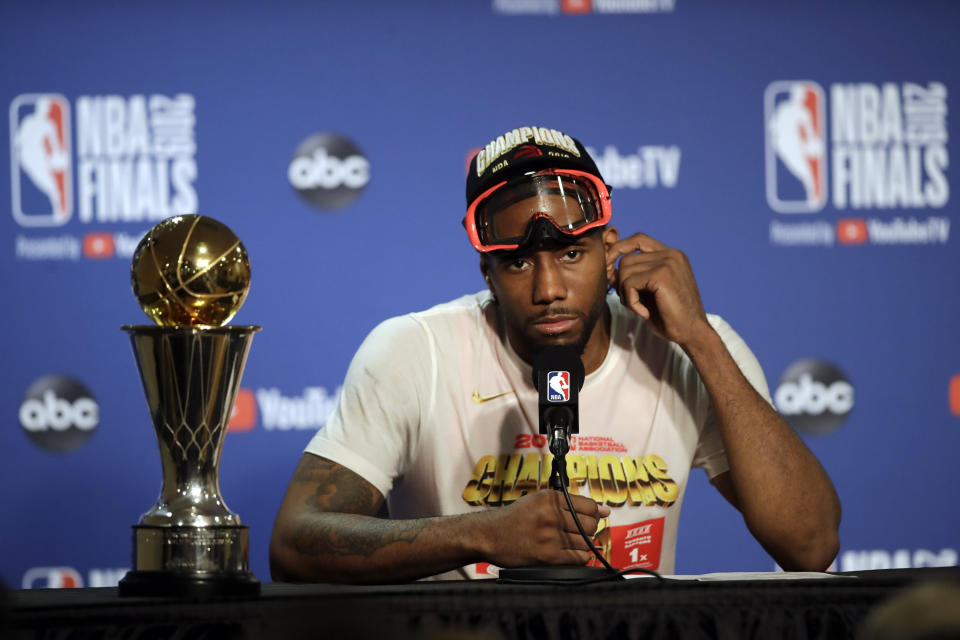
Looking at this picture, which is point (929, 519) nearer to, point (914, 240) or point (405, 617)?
point (914, 240)

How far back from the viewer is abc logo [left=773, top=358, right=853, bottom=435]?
3.06m

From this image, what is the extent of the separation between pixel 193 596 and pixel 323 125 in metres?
2.04

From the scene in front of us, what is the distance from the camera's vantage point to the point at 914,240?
3090 mm

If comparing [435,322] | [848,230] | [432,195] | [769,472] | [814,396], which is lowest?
[769,472]

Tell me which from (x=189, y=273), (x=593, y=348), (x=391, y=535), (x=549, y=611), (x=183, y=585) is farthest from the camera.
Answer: (x=593, y=348)

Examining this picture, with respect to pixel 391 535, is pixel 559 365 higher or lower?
higher

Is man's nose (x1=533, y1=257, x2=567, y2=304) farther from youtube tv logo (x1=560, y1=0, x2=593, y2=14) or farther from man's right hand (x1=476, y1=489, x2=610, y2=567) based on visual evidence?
youtube tv logo (x1=560, y1=0, x2=593, y2=14)

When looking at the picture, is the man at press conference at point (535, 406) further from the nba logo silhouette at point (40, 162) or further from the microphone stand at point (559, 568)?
the nba logo silhouette at point (40, 162)

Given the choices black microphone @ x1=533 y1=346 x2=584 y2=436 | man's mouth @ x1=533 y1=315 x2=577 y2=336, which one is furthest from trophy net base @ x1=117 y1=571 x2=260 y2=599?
man's mouth @ x1=533 y1=315 x2=577 y2=336

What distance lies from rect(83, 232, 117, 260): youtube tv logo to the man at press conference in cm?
132

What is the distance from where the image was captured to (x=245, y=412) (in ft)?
9.94

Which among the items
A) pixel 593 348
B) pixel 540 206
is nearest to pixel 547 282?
pixel 540 206

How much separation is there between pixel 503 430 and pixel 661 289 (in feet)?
1.31

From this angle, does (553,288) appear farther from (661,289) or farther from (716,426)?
(716,426)
